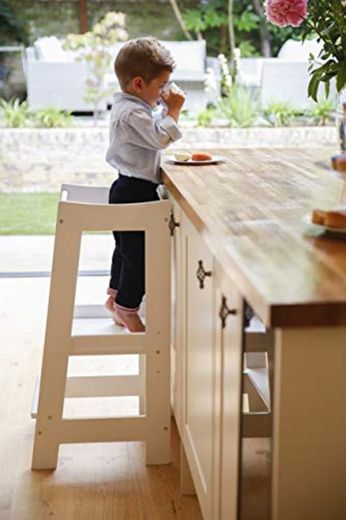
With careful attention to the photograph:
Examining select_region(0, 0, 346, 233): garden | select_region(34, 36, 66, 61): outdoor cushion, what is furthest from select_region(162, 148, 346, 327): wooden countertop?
select_region(34, 36, 66, 61): outdoor cushion

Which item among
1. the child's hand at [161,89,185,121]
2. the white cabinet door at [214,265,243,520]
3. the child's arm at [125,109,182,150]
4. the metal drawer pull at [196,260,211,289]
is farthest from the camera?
the child's hand at [161,89,185,121]

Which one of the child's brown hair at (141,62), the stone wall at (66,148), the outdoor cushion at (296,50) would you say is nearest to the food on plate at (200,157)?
the child's brown hair at (141,62)

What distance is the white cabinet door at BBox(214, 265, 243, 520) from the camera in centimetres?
158

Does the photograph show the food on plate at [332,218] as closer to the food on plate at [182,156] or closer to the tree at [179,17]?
the food on plate at [182,156]

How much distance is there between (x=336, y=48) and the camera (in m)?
2.45

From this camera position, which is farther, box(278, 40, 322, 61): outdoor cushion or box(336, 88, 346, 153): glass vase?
box(278, 40, 322, 61): outdoor cushion

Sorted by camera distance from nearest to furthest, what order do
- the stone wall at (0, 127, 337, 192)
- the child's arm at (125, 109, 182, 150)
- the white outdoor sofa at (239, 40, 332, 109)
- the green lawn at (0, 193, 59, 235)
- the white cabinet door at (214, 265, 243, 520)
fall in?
1. the white cabinet door at (214, 265, 243, 520)
2. the child's arm at (125, 109, 182, 150)
3. the green lawn at (0, 193, 59, 235)
4. the stone wall at (0, 127, 337, 192)
5. the white outdoor sofa at (239, 40, 332, 109)

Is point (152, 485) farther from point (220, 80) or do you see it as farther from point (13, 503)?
point (220, 80)

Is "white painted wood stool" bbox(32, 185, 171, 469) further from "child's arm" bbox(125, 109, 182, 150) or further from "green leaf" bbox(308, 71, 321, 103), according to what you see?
"green leaf" bbox(308, 71, 321, 103)

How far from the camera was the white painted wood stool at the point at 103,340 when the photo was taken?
8.05 ft

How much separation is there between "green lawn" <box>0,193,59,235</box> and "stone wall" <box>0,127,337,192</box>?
68 millimetres

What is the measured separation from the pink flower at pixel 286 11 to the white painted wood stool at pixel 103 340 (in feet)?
1.93

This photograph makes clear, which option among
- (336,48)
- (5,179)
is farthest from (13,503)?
(5,179)

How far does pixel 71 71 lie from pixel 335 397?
587 centimetres
